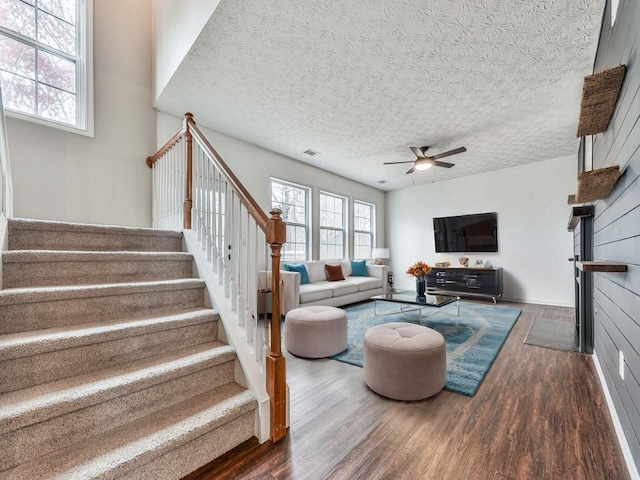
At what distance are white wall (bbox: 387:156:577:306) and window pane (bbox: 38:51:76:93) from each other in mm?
6670

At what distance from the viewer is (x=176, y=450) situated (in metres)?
1.30

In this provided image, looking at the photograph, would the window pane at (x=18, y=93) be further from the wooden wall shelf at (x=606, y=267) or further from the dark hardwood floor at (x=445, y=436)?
the wooden wall shelf at (x=606, y=267)

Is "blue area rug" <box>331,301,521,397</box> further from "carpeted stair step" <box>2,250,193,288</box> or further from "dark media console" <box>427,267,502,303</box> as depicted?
"carpeted stair step" <box>2,250,193,288</box>

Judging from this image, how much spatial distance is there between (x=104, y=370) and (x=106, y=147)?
2.92 metres

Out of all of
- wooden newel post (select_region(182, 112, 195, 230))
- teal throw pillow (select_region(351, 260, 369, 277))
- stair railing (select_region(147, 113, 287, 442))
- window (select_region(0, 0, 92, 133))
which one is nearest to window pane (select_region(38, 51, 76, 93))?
window (select_region(0, 0, 92, 133))

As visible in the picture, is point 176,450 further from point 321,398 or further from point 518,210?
point 518,210

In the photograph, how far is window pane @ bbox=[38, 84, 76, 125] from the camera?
118 inches

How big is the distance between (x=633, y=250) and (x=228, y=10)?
2.94 meters

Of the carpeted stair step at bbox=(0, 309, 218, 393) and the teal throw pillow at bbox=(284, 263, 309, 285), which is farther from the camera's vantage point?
the teal throw pillow at bbox=(284, 263, 309, 285)

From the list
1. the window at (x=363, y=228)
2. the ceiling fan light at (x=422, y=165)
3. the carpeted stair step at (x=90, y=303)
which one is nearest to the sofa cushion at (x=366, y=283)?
the window at (x=363, y=228)

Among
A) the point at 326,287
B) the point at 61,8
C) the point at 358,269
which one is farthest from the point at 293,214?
the point at 61,8

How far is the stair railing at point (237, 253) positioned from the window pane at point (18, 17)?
5.92ft

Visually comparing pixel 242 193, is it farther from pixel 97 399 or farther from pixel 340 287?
pixel 340 287

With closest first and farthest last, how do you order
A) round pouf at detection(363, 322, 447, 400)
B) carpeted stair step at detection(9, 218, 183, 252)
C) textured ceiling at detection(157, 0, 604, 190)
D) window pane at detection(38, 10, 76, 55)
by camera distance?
carpeted stair step at detection(9, 218, 183, 252)
round pouf at detection(363, 322, 447, 400)
textured ceiling at detection(157, 0, 604, 190)
window pane at detection(38, 10, 76, 55)
